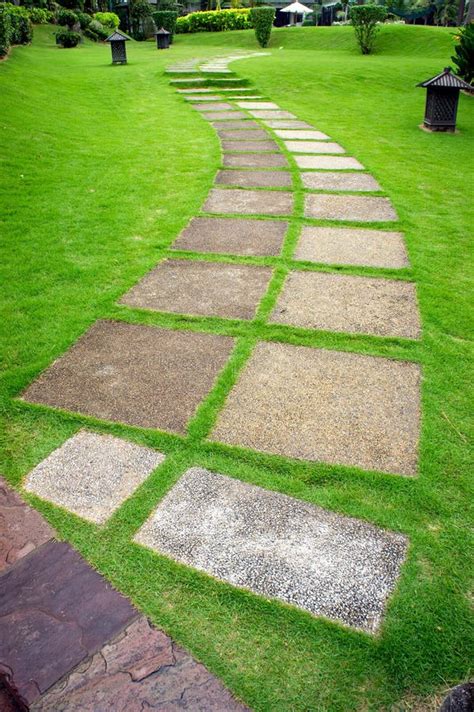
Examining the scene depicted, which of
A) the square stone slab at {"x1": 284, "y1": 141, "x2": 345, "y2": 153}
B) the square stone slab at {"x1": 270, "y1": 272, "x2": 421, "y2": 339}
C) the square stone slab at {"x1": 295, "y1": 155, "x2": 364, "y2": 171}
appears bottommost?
the square stone slab at {"x1": 270, "y1": 272, "x2": 421, "y2": 339}

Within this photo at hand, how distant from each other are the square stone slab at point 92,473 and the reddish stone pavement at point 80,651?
271mm

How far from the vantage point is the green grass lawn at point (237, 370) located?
1.81 metres

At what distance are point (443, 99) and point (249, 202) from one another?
559cm

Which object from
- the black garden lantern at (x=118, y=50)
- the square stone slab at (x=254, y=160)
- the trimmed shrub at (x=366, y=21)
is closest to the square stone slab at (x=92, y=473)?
the square stone slab at (x=254, y=160)

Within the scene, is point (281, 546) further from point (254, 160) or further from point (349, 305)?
point (254, 160)

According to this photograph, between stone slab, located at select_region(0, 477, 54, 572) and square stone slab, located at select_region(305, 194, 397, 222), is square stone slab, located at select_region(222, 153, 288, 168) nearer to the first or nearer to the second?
square stone slab, located at select_region(305, 194, 397, 222)

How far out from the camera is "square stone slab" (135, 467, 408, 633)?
199 centimetres

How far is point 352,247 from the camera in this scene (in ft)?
16.5

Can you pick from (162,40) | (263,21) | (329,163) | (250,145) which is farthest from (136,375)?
(162,40)

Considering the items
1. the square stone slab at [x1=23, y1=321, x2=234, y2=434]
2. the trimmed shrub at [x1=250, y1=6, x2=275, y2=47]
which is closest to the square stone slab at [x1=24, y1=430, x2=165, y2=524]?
the square stone slab at [x1=23, y1=321, x2=234, y2=434]

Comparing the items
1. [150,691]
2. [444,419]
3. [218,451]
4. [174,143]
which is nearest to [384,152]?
[174,143]

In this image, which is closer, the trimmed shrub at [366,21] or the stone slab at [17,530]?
the stone slab at [17,530]

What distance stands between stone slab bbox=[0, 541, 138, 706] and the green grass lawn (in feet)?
0.26

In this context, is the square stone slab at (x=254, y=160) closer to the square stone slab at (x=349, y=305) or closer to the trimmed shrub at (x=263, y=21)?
the square stone slab at (x=349, y=305)
